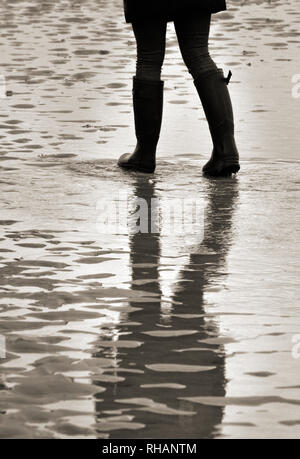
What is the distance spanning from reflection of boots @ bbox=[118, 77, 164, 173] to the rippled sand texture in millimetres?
129

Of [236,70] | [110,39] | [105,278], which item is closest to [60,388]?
[105,278]

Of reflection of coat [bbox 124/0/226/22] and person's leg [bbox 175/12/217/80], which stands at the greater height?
reflection of coat [bbox 124/0/226/22]

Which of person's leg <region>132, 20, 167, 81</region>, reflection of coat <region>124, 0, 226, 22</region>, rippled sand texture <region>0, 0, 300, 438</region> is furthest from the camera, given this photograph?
person's leg <region>132, 20, 167, 81</region>

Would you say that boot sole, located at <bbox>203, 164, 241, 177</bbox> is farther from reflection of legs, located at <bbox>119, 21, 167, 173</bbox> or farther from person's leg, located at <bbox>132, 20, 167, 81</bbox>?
person's leg, located at <bbox>132, 20, 167, 81</bbox>

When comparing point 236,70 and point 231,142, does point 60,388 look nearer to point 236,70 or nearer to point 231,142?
point 231,142

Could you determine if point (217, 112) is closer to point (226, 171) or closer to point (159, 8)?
point (226, 171)

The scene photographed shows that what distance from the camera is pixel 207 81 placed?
818 centimetres

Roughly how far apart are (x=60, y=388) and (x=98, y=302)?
39.6 inches

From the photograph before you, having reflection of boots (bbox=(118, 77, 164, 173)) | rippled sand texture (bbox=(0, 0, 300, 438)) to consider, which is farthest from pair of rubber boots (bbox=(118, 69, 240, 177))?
rippled sand texture (bbox=(0, 0, 300, 438))

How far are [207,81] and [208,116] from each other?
196 mm

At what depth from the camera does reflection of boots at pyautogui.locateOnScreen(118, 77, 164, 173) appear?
8180 millimetres

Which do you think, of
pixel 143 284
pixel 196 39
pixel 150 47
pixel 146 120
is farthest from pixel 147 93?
pixel 143 284

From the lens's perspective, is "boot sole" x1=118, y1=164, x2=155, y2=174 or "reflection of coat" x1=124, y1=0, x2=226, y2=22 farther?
"boot sole" x1=118, y1=164, x2=155, y2=174

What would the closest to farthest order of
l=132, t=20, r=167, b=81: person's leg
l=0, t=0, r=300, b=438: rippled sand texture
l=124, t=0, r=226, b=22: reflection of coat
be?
l=0, t=0, r=300, b=438: rippled sand texture < l=124, t=0, r=226, b=22: reflection of coat < l=132, t=20, r=167, b=81: person's leg
